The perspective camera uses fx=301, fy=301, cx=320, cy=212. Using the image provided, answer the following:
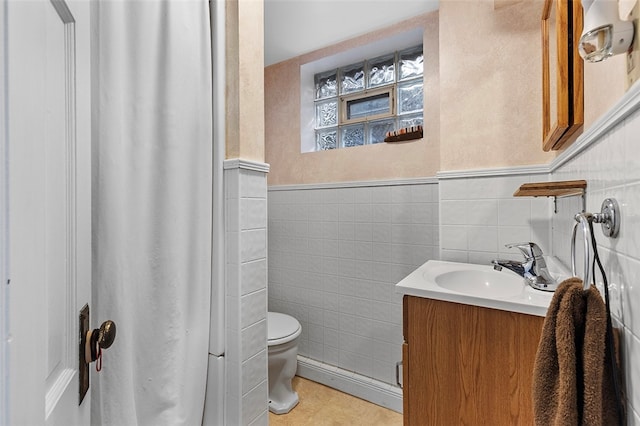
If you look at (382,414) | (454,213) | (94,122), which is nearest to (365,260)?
(454,213)

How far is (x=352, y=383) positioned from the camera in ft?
6.29

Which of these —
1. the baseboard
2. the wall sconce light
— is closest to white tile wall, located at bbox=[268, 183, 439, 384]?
the baseboard

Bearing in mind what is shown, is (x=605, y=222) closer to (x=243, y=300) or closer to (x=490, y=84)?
(x=243, y=300)

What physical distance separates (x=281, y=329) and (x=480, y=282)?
1120 mm

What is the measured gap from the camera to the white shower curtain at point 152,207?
0.84m

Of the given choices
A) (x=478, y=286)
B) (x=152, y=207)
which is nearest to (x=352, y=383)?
(x=478, y=286)

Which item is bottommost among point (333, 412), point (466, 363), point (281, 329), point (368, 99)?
point (333, 412)

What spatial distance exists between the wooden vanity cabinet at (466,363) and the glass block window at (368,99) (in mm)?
1439

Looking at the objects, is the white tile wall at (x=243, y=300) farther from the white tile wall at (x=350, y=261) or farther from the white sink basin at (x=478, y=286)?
the white tile wall at (x=350, y=261)

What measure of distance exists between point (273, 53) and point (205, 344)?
202 cm

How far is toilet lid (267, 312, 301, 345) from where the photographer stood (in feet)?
5.50

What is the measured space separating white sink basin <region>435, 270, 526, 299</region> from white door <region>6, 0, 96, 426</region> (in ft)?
3.63

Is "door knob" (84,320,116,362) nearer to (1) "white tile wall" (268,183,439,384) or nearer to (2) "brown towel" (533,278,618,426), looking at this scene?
(2) "brown towel" (533,278,618,426)

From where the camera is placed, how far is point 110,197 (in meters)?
0.85
